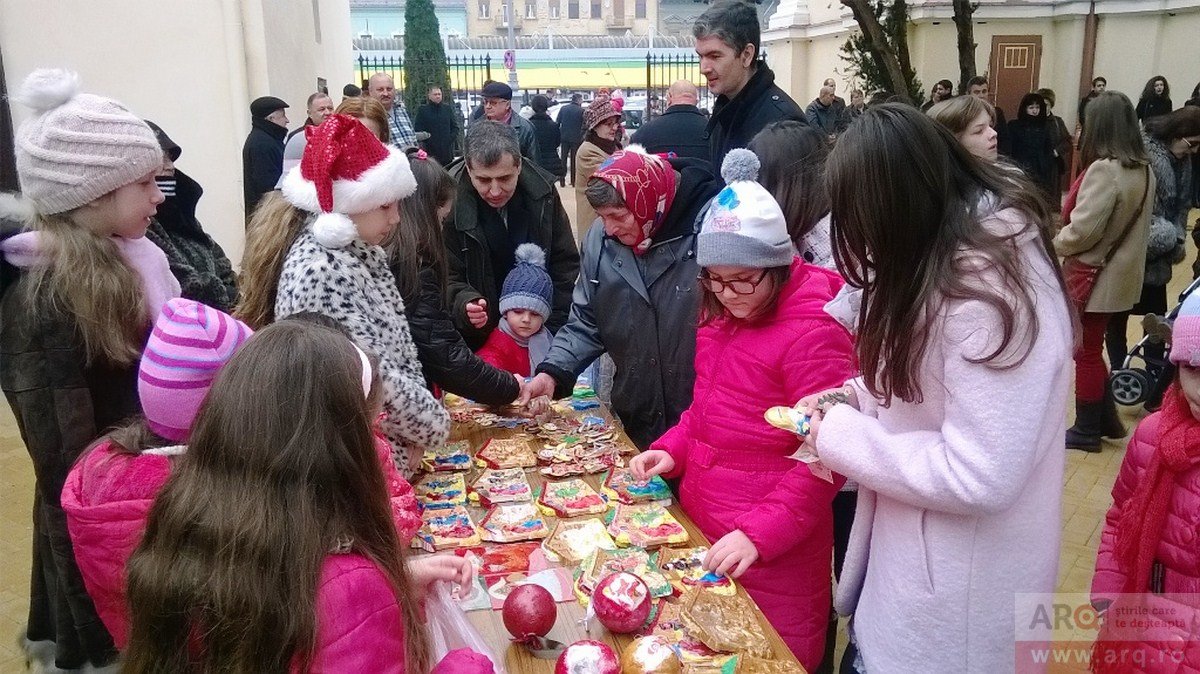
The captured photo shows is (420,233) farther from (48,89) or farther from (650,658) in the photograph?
(650,658)

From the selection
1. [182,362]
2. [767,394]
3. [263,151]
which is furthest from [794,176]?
[263,151]

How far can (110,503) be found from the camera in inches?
62.8

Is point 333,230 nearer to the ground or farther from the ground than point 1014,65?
nearer to the ground

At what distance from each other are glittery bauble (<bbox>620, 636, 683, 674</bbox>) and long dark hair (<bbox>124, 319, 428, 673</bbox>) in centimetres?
39

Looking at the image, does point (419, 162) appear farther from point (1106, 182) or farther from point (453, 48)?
point (453, 48)

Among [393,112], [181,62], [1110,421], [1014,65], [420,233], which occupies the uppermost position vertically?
[1014,65]

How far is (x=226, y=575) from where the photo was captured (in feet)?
3.98

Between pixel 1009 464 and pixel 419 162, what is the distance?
7.79 feet

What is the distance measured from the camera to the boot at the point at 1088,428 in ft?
15.7

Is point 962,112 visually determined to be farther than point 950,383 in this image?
Yes

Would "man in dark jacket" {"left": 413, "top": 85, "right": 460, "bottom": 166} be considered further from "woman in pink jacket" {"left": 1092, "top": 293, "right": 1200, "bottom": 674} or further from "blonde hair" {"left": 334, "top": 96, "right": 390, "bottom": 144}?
"woman in pink jacket" {"left": 1092, "top": 293, "right": 1200, "bottom": 674}

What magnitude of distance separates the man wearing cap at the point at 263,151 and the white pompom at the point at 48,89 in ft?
13.4

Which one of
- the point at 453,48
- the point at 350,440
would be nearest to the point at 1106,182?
the point at 350,440

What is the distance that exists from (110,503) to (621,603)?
3.19 feet
